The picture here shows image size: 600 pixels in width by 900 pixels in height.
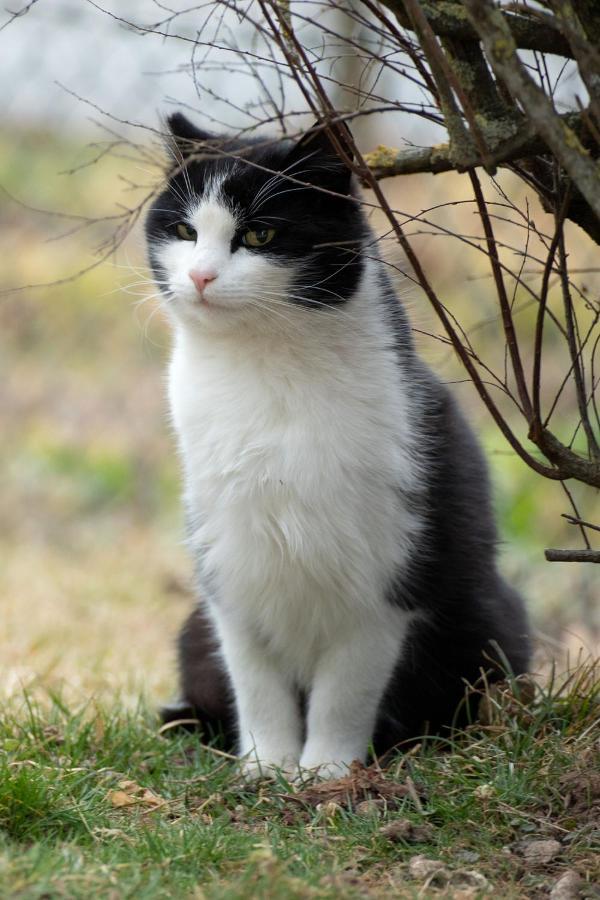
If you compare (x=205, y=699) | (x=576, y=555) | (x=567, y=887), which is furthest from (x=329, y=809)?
(x=205, y=699)

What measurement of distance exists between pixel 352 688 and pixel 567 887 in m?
0.91

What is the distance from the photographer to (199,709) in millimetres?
3158

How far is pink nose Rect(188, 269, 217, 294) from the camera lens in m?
2.47

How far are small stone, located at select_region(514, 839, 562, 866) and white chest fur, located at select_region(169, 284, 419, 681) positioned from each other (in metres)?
0.73

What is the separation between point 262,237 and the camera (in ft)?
8.48

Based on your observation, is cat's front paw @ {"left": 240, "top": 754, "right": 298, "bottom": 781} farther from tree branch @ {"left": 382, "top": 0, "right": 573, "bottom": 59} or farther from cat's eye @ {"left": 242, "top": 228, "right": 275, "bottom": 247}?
tree branch @ {"left": 382, "top": 0, "right": 573, "bottom": 59}

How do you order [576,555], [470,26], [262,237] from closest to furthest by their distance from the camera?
1. [470,26]
2. [576,555]
3. [262,237]

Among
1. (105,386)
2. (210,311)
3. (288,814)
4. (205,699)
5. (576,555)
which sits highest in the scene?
(210,311)

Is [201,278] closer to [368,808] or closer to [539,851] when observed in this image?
[368,808]

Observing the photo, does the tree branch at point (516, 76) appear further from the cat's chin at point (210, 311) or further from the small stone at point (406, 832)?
the small stone at point (406, 832)

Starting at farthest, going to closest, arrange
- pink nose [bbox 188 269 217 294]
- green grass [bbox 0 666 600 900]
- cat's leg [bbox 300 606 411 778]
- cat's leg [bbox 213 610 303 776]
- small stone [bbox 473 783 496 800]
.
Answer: cat's leg [bbox 213 610 303 776] < cat's leg [bbox 300 606 411 778] < pink nose [bbox 188 269 217 294] < small stone [bbox 473 783 496 800] < green grass [bbox 0 666 600 900]

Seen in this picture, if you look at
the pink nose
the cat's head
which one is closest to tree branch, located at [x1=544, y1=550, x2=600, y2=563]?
the cat's head

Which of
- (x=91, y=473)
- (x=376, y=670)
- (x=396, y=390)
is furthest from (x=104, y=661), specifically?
(x=91, y=473)

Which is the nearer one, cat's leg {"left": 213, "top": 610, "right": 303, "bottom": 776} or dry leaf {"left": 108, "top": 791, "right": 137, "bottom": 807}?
dry leaf {"left": 108, "top": 791, "right": 137, "bottom": 807}
